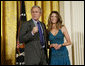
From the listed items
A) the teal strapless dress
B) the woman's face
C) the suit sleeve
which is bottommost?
the teal strapless dress

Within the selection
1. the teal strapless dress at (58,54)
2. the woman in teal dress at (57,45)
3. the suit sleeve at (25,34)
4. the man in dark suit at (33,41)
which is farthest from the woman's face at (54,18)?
the suit sleeve at (25,34)

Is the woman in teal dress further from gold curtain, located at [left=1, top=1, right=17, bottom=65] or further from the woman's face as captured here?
gold curtain, located at [left=1, top=1, right=17, bottom=65]

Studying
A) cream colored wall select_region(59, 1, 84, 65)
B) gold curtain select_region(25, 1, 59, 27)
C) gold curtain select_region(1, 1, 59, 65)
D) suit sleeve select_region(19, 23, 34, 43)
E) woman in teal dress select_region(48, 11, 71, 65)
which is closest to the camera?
suit sleeve select_region(19, 23, 34, 43)

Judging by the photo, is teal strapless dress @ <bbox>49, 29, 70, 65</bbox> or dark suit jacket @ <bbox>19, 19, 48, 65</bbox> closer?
dark suit jacket @ <bbox>19, 19, 48, 65</bbox>

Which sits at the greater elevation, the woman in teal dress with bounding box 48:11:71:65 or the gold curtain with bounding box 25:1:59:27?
the gold curtain with bounding box 25:1:59:27

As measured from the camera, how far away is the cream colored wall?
3.85 metres

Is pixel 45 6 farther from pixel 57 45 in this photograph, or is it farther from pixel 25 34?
pixel 25 34

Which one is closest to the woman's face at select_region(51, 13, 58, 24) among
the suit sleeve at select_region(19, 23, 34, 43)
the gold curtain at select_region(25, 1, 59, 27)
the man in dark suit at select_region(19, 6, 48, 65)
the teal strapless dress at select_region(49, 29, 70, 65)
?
the teal strapless dress at select_region(49, 29, 70, 65)

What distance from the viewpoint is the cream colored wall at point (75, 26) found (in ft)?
12.6

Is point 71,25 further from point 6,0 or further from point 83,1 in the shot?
point 6,0

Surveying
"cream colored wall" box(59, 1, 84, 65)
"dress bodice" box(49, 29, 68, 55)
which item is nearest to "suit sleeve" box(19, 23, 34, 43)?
"dress bodice" box(49, 29, 68, 55)

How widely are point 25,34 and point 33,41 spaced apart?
127 millimetres

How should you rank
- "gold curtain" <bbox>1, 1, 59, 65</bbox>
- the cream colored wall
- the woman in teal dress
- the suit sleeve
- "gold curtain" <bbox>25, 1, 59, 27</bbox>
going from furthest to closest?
1. the cream colored wall
2. "gold curtain" <bbox>25, 1, 59, 27</bbox>
3. "gold curtain" <bbox>1, 1, 59, 65</bbox>
4. the woman in teal dress
5. the suit sleeve

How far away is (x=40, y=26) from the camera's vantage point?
2.31m
